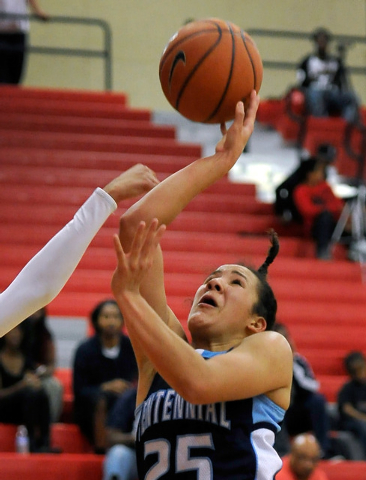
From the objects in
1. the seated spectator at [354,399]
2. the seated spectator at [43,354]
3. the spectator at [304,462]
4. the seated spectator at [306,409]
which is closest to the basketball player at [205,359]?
the spectator at [304,462]

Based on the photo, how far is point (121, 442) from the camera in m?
4.82

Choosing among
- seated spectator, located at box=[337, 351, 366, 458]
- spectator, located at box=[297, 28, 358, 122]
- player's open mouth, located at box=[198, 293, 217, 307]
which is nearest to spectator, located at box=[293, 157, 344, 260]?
spectator, located at box=[297, 28, 358, 122]

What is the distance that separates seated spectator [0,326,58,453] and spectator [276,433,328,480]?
1314 millimetres

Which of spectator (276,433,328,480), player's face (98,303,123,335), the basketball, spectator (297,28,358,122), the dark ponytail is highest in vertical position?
the basketball

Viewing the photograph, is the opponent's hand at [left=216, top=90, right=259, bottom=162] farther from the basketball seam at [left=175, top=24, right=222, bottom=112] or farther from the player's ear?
the player's ear

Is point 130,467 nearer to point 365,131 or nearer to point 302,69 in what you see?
point 365,131

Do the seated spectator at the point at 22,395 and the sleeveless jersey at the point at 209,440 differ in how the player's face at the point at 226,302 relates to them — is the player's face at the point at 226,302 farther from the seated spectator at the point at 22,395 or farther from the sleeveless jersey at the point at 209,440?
the seated spectator at the point at 22,395

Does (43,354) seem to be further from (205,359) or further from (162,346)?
(162,346)

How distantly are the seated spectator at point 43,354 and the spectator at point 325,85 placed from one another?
4.76m

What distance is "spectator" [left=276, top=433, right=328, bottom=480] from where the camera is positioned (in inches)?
187

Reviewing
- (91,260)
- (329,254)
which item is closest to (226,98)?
(91,260)

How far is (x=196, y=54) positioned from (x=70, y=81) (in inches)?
365

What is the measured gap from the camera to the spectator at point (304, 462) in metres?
4.74

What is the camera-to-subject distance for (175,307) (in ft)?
22.3
